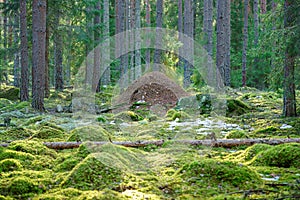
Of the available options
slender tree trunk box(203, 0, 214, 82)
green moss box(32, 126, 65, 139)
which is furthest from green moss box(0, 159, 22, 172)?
slender tree trunk box(203, 0, 214, 82)

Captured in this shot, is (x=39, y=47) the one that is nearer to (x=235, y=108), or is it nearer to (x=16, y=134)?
(x=16, y=134)

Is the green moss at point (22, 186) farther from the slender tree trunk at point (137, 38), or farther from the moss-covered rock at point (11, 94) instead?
the slender tree trunk at point (137, 38)

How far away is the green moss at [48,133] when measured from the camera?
24.1ft

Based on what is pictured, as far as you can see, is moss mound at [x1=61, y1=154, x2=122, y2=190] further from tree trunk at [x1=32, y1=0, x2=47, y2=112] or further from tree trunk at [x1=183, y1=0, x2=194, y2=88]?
tree trunk at [x1=183, y1=0, x2=194, y2=88]

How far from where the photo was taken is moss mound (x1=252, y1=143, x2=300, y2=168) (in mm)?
4816

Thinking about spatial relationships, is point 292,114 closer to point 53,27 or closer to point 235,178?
point 235,178

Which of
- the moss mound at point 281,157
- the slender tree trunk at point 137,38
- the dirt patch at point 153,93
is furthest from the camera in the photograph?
the slender tree trunk at point 137,38

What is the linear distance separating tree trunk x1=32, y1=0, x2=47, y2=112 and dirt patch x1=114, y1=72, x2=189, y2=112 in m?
3.15

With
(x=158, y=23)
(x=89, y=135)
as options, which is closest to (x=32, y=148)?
(x=89, y=135)

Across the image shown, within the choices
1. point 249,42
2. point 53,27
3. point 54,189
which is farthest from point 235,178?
point 249,42

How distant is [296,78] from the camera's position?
8.16m

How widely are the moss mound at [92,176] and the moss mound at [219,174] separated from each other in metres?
0.89

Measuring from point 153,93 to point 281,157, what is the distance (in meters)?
11.0

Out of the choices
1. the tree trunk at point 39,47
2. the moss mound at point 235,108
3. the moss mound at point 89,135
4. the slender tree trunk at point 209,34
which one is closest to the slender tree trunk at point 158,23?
the slender tree trunk at point 209,34
